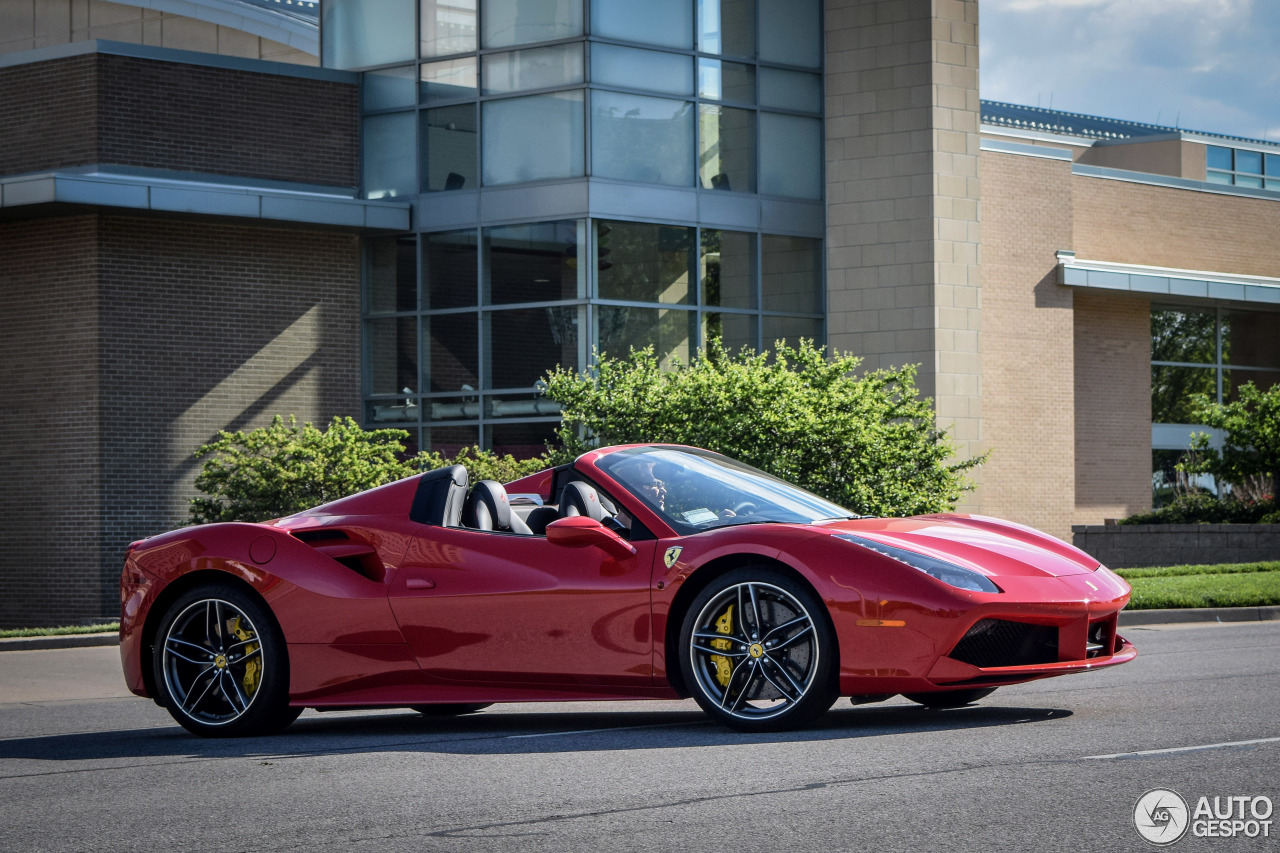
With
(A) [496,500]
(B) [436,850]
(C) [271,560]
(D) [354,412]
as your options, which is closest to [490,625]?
(A) [496,500]

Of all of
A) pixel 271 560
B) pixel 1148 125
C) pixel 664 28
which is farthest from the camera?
pixel 1148 125

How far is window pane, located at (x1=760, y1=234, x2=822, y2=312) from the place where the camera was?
24.6 meters

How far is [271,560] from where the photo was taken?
25.3ft

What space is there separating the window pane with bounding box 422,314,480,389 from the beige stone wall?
1181 centimetres

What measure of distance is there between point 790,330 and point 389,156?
22.1 ft

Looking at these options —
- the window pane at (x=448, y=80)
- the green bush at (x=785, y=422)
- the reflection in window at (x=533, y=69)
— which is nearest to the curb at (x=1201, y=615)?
the green bush at (x=785, y=422)

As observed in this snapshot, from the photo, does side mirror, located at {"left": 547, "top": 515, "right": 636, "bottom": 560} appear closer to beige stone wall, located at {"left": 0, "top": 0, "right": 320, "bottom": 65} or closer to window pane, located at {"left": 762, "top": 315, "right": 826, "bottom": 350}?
window pane, located at {"left": 762, "top": 315, "right": 826, "bottom": 350}

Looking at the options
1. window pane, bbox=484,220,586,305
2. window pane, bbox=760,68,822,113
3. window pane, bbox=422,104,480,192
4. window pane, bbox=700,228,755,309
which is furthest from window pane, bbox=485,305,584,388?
window pane, bbox=760,68,822,113

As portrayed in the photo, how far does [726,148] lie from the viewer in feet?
77.9

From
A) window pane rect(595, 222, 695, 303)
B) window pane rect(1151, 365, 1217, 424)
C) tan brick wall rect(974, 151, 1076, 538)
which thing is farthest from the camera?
window pane rect(1151, 365, 1217, 424)

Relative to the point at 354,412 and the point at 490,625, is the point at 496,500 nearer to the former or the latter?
the point at 490,625

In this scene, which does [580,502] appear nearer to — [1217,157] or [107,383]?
[107,383]

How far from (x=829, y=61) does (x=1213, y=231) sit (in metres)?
12.9

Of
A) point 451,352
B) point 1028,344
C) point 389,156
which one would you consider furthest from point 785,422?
point 1028,344
